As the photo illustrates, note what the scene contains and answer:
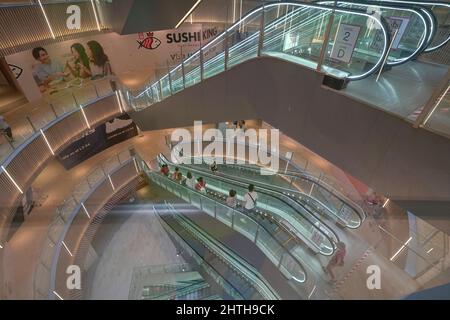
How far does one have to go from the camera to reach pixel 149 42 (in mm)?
12547

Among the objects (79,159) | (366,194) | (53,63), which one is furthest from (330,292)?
(53,63)

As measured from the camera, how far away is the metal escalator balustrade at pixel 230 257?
22.1ft

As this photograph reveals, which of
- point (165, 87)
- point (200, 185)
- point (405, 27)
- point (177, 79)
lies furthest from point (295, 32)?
point (200, 185)

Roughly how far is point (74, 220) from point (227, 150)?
6.46 metres

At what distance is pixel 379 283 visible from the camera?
5.63 m

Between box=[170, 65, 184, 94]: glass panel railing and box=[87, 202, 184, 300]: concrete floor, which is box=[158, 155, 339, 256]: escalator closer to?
box=[170, 65, 184, 94]: glass panel railing

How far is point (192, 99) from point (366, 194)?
7326 mm

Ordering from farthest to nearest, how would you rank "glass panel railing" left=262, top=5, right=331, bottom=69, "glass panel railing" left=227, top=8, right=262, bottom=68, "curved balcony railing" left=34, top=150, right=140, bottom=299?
"curved balcony railing" left=34, top=150, right=140, bottom=299
"glass panel railing" left=227, top=8, right=262, bottom=68
"glass panel railing" left=262, top=5, right=331, bottom=69

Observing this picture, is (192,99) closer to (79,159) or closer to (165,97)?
(165,97)

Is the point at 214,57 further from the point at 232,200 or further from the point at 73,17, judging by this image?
the point at 73,17

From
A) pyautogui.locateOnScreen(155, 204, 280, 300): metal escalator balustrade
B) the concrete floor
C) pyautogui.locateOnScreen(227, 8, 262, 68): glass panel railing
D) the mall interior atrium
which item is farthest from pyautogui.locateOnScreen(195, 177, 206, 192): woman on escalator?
the concrete floor

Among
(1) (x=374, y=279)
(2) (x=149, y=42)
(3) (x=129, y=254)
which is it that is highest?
(2) (x=149, y=42)

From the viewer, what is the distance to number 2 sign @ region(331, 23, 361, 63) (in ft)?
10.3

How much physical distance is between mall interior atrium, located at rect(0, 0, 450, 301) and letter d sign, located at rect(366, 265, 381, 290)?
0.14 ft
